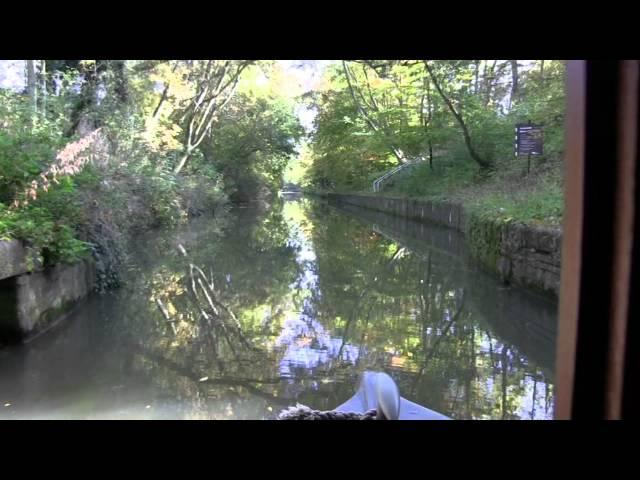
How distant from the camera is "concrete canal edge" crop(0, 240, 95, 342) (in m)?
5.36

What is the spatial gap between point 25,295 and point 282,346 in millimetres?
2634

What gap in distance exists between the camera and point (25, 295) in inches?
220

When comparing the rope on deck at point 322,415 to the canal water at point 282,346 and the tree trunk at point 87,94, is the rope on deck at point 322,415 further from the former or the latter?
the tree trunk at point 87,94

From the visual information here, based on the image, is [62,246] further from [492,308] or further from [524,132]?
[524,132]

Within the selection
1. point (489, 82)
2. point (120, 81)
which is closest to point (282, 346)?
point (120, 81)

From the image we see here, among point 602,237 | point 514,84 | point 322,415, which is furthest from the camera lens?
point 514,84

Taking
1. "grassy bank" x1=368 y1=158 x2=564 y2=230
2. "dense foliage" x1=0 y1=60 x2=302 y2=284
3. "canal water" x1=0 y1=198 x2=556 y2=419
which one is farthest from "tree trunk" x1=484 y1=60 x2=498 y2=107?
"canal water" x1=0 y1=198 x2=556 y2=419

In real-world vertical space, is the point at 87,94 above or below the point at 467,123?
below

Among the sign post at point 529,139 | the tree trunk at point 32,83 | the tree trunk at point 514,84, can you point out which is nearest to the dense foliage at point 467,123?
the tree trunk at point 514,84

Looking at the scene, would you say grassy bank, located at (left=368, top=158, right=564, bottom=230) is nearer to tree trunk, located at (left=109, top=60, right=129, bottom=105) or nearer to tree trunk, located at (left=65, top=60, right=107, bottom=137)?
tree trunk, located at (left=65, top=60, right=107, bottom=137)

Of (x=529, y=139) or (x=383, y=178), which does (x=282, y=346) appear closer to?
(x=529, y=139)

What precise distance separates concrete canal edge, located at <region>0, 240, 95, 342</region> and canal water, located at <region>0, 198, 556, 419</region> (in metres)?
0.17

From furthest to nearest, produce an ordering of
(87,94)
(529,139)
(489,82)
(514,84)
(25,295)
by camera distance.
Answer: (514,84), (489,82), (529,139), (87,94), (25,295)
